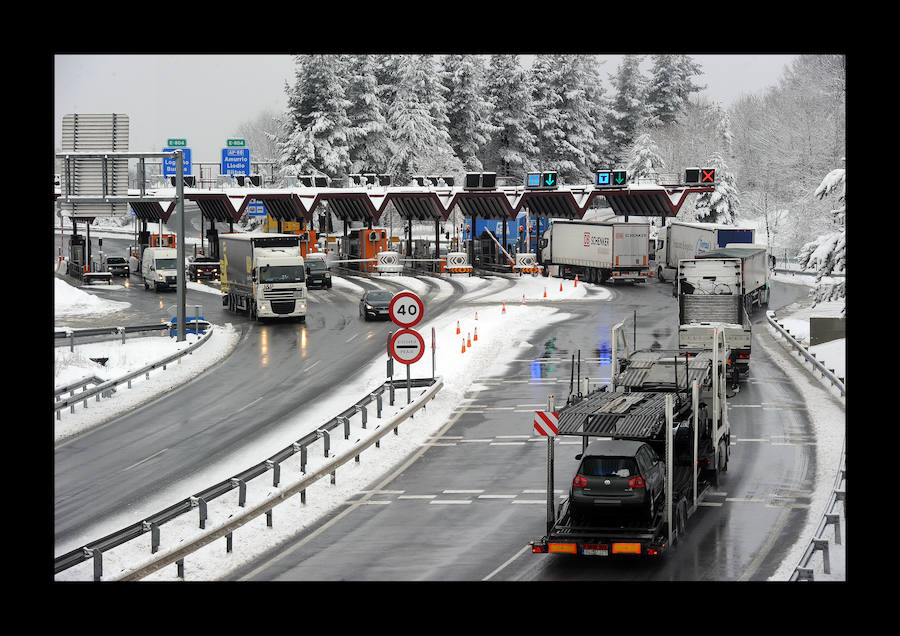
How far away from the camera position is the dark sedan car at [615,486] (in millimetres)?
19922

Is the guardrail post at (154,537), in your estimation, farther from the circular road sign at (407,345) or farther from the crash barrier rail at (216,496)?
the circular road sign at (407,345)

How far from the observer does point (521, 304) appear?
204 ft

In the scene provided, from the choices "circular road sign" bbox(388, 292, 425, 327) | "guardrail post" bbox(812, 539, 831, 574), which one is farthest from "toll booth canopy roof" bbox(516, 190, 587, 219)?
"guardrail post" bbox(812, 539, 831, 574)

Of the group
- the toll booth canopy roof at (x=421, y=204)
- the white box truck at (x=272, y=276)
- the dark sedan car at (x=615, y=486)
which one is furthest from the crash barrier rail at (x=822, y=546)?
the toll booth canopy roof at (x=421, y=204)

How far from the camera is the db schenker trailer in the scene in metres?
19.6

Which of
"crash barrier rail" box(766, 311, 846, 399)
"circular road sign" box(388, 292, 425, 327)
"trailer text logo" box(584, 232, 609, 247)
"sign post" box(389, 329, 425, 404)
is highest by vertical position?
"trailer text logo" box(584, 232, 609, 247)

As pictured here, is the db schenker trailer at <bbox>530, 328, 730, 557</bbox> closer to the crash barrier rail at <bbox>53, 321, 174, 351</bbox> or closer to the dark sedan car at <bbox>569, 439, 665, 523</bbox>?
the dark sedan car at <bbox>569, 439, 665, 523</bbox>

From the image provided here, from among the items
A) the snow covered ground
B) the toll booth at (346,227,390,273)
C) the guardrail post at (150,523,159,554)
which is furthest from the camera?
the toll booth at (346,227,390,273)

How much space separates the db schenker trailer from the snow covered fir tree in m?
76.2

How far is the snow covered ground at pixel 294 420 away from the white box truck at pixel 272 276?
2.25 meters

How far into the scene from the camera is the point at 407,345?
109 feet

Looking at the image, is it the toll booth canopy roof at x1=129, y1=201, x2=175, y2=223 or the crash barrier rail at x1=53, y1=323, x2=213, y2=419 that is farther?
the toll booth canopy roof at x1=129, y1=201, x2=175, y2=223
